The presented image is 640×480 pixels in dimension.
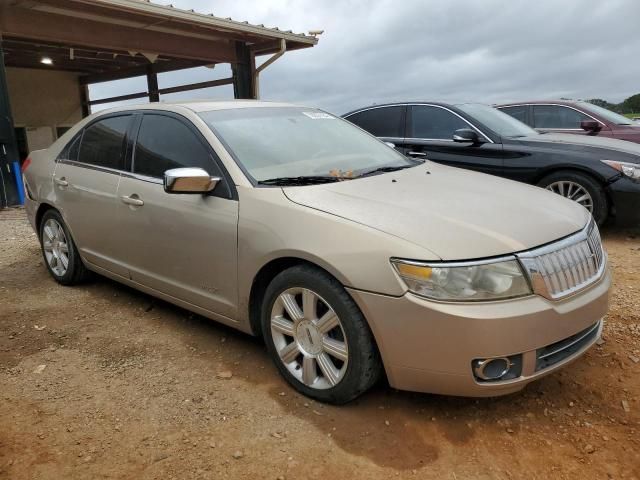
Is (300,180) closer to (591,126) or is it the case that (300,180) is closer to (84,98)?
(591,126)

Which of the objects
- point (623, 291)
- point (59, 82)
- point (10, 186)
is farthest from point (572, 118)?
point (59, 82)

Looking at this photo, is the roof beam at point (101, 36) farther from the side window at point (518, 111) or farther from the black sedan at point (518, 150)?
the side window at point (518, 111)

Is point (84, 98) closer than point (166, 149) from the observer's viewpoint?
No

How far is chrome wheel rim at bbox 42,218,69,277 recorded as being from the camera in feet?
14.7

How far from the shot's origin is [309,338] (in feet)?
8.68

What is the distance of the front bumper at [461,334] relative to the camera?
7.11 ft

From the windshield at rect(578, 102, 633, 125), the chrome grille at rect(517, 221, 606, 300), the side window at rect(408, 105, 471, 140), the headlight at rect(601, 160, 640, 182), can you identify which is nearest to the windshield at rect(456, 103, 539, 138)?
the side window at rect(408, 105, 471, 140)

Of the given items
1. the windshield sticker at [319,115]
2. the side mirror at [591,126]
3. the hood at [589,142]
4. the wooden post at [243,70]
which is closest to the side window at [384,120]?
the hood at [589,142]

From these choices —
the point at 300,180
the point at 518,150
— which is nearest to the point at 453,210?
the point at 300,180

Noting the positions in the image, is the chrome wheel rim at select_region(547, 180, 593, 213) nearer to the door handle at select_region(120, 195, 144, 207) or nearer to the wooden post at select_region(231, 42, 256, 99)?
the door handle at select_region(120, 195, 144, 207)

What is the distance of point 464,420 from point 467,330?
23.7 inches

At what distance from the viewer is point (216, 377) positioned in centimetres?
299

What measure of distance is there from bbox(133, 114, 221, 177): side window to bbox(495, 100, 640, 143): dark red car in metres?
6.58

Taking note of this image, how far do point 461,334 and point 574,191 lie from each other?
172 inches
